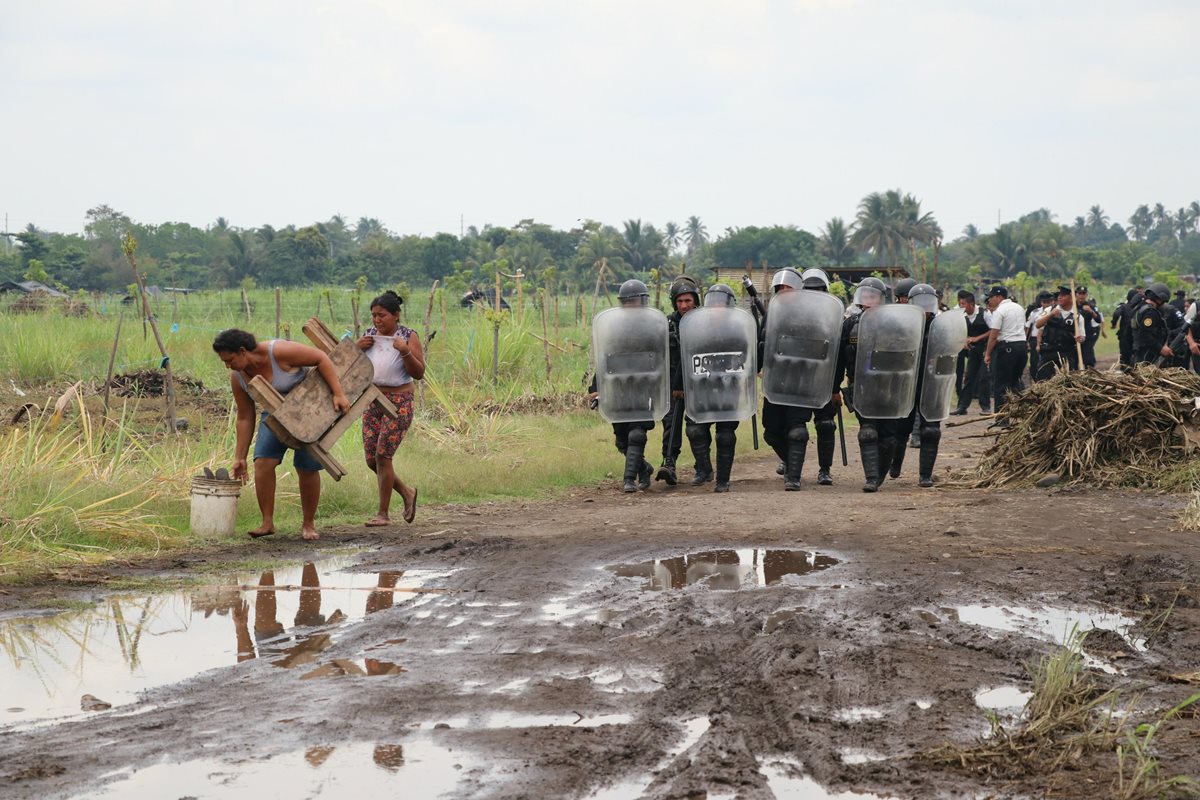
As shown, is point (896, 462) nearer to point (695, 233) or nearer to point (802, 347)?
point (802, 347)

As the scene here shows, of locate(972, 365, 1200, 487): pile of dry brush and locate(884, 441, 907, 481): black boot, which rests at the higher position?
locate(972, 365, 1200, 487): pile of dry brush

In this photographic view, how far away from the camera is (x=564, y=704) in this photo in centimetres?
479

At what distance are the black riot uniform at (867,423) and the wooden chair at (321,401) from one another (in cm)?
431

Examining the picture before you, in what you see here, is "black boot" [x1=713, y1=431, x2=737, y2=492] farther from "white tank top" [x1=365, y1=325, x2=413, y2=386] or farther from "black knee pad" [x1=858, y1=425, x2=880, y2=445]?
"white tank top" [x1=365, y1=325, x2=413, y2=386]

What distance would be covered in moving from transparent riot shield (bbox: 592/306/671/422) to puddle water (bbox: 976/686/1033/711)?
6.81 m

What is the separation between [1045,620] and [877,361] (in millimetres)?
5446

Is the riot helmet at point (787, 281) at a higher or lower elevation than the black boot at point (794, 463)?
higher

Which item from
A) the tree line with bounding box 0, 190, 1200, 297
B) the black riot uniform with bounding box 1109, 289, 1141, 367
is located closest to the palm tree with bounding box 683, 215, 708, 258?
the tree line with bounding box 0, 190, 1200, 297

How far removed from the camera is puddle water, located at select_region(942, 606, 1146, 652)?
596 cm

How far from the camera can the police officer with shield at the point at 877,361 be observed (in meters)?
11.4

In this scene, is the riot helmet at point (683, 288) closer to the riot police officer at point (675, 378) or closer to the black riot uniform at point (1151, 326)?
the riot police officer at point (675, 378)

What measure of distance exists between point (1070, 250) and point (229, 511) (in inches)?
2947

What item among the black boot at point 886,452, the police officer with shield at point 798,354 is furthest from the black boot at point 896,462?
the police officer with shield at point 798,354

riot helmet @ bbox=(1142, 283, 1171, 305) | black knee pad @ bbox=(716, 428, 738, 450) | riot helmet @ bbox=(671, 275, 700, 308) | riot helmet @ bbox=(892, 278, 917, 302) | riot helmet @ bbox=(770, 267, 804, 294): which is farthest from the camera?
riot helmet @ bbox=(1142, 283, 1171, 305)
